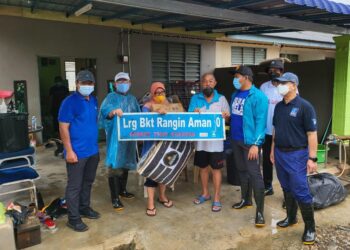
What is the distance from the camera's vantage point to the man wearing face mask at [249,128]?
3.38 m

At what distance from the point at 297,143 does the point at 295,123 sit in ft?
0.66

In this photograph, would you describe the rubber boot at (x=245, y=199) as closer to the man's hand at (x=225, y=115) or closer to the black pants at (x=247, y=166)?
the black pants at (x=247, y=166)

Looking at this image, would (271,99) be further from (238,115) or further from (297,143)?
(297,143)

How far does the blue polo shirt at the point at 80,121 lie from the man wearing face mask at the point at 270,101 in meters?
2.25

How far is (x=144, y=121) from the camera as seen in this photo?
3.70 metres

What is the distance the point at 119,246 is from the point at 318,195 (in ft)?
8.51

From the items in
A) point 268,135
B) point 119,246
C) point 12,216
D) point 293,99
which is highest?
point 293,99

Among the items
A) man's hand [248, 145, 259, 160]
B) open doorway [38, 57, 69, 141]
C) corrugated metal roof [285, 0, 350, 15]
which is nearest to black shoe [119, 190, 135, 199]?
man's hand [248, 145, 259, 160]

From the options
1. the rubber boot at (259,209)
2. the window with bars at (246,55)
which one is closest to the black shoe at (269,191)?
the rubber boot at (259,209)

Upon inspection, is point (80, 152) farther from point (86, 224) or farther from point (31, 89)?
point (31, 89)

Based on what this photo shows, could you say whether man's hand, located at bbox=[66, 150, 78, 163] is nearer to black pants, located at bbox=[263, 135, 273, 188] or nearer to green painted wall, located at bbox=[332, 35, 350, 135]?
black pants, located at bbox=[263, 135, 273, 188]

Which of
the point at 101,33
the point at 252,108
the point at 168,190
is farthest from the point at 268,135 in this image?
the point at 101,33

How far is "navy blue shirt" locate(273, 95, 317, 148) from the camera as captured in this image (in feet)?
9.95

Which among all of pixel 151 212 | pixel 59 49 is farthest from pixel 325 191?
pixel 59 49
